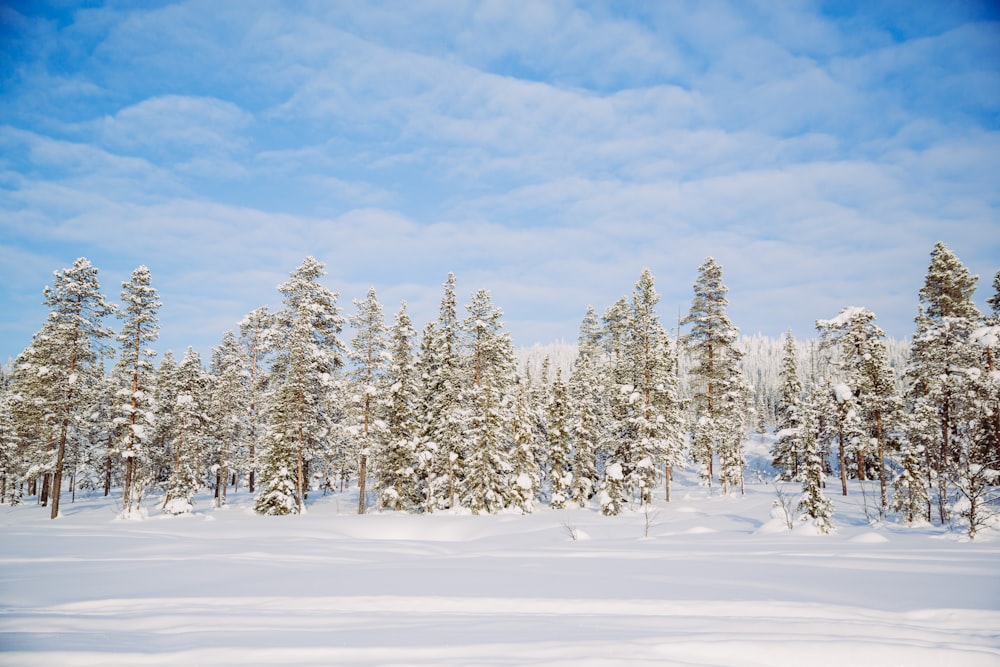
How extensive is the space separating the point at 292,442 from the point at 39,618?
2594cm

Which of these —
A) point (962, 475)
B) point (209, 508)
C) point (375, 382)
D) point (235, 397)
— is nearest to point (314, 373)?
point (375, 382)

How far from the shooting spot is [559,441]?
36.6 m

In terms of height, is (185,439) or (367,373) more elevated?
(367,373)

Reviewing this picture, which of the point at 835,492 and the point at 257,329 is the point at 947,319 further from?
the point at 257,329

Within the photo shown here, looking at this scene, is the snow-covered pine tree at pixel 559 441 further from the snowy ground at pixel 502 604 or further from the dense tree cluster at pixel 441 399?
the snowy ground at pixel 502 604

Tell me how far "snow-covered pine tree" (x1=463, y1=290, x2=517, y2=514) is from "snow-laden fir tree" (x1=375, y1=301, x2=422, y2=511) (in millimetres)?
3897

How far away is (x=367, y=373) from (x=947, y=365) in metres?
33.0

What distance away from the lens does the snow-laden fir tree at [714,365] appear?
3647 centimetres

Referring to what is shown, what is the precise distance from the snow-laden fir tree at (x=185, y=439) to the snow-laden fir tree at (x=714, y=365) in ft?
117

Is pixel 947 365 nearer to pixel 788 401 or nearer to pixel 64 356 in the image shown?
pixel 788 401

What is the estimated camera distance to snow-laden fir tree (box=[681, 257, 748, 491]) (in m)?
36.5

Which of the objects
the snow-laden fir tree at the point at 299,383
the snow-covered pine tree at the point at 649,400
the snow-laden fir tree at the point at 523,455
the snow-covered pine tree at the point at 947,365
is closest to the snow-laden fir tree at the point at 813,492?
the snow-covered pine tree at the point at 947,365

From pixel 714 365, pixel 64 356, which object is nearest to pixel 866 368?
pixel 714 365

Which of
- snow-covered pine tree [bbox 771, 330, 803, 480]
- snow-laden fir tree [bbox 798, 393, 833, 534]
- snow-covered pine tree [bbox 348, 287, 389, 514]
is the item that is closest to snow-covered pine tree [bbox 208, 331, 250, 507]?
snow-covered pine tree [bbox 348, 287, 389, 514]
